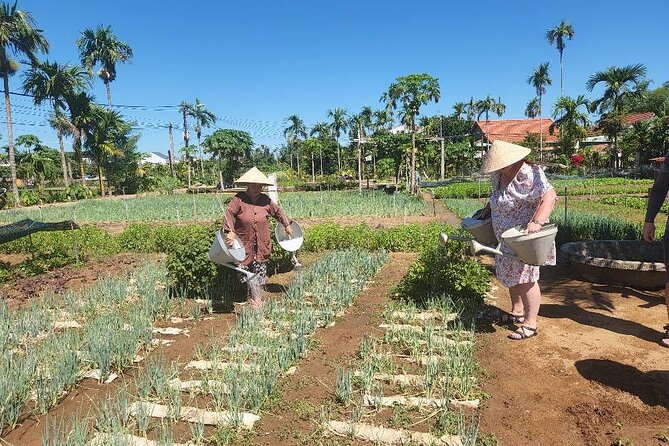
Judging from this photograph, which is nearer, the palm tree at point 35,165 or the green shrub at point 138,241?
the green shrub at point 138,241

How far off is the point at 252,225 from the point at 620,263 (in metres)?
3.56

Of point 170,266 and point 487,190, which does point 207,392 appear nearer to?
point 170,266

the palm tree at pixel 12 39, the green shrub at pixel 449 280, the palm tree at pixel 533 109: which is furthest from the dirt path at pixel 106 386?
the palm tree at pixel 533 109

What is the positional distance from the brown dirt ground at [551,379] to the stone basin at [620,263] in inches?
7.3

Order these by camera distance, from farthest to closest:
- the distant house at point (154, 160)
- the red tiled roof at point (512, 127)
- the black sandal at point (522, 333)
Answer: the distant house at point (154, 160) < the red tiled roof at point (512, 127) < the black sandal at point (522, 333)

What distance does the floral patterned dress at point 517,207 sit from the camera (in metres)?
3.13

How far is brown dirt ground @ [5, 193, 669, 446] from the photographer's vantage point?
7.54 feet

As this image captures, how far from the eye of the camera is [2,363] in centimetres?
293

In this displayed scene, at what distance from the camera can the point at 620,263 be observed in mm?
4434

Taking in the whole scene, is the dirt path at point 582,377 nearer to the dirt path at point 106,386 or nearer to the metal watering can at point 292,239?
the metal watering can at point 292,239

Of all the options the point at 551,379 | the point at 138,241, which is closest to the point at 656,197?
the point at 551,379

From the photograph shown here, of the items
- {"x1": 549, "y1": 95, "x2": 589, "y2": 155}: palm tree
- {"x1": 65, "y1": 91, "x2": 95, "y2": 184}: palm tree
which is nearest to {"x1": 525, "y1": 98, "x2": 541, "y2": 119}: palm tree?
{"x1": 549, "y1": 95, "x2": 589, "y2": 155}: palm tree

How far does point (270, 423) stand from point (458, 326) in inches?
70.8

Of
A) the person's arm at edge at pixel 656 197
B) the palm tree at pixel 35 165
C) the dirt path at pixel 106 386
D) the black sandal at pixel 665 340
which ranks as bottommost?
the dirt path at pixel 106 386
